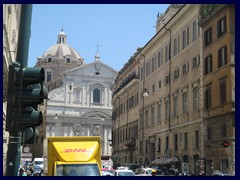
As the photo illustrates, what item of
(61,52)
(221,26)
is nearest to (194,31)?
(221,26)

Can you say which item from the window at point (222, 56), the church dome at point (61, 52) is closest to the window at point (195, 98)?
the window at point (222, 56)

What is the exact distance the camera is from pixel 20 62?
6.79m

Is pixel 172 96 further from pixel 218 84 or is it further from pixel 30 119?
pixel 30 119

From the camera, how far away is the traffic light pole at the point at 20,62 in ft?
21.9

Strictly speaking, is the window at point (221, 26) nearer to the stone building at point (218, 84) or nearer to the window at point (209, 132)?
the stone building at point (218, 84)

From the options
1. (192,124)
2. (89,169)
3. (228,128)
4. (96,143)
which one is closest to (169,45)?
(192,124)

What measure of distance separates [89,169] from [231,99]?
1297 cm

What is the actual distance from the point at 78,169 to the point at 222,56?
55.5 feet

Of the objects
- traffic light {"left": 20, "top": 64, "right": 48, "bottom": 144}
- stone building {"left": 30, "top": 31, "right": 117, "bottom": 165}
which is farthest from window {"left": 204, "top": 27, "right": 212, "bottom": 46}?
stone building {"left": 30, "top": 31, "right": 117, "bottom": 165}

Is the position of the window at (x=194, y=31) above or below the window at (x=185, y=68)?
above

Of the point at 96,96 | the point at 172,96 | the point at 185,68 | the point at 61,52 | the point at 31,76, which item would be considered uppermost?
the point at 61,52

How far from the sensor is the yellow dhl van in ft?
45.9

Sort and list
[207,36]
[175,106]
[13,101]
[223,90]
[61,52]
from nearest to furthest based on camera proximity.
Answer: [13,101] < [223,90] < [207,36] < [175,106] < [61,52]

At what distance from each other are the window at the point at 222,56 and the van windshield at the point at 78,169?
50.3 ft
